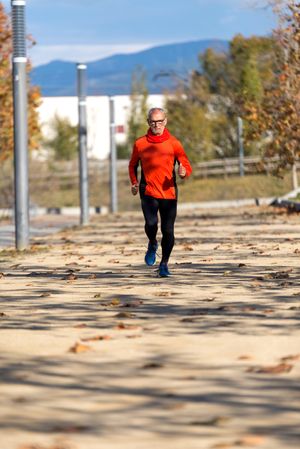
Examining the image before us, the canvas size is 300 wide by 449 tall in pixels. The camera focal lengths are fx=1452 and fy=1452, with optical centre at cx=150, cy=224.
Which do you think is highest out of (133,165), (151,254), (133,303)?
(133,165)

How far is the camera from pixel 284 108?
3641cm

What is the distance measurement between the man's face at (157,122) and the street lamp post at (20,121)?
9.06m

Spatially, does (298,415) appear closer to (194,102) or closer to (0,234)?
(0,234)

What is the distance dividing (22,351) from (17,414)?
8.02 feet

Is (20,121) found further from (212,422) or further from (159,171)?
(212,422)

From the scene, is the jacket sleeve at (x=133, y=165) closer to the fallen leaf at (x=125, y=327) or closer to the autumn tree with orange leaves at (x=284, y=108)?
the fallen leaf at (x=125, y=327)

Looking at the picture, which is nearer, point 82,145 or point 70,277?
point 70,277

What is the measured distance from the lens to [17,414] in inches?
299

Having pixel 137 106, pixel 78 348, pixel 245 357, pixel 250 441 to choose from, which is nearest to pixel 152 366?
pixel 245 357

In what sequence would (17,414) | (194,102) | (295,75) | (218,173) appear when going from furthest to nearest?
1. (194,102)
2. (218,173)
3. (295,75)
4. (17,414)

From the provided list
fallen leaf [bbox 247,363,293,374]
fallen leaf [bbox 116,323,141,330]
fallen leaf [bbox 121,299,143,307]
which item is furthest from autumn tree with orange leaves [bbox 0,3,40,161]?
fallen leaf [bbox 247,363,293,374]

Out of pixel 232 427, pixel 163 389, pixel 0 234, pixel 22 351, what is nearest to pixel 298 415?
pixel 232 427

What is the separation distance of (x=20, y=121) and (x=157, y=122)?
9.27m

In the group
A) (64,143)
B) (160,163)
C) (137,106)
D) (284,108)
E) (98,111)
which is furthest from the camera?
(98,111)
